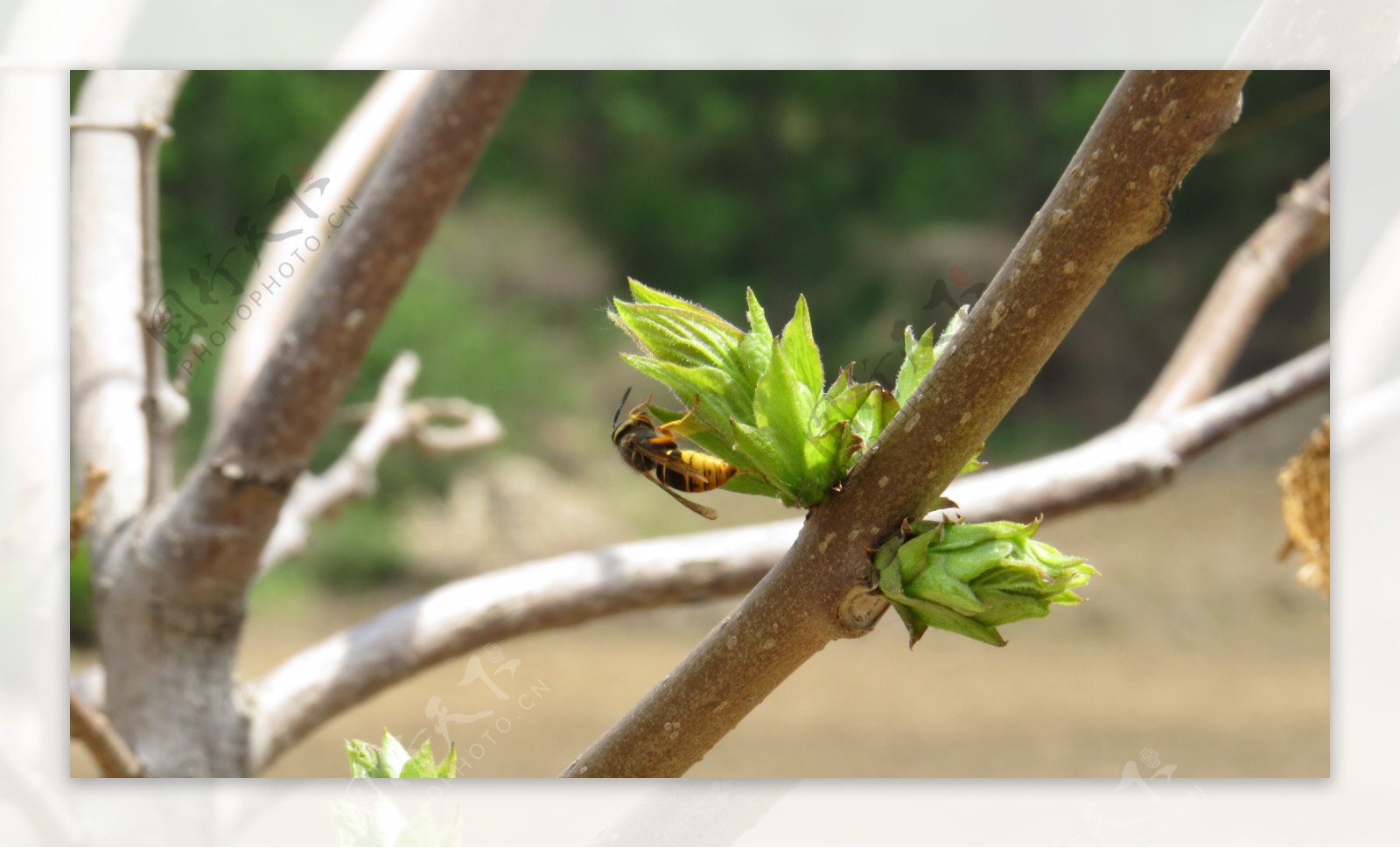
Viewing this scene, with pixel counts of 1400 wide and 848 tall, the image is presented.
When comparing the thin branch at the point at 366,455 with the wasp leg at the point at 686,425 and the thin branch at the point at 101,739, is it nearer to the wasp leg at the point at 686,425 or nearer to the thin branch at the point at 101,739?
the thin branch at the point at 101,739

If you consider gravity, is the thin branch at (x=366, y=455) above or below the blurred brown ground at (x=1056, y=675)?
below

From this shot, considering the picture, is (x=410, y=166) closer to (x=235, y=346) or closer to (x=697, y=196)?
(x=235, y=346)

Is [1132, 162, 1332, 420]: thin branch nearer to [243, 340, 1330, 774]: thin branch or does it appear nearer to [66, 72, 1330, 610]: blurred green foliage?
[243, 340, 1330, 774]: thin branch

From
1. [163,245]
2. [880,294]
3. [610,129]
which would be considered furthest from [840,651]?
[163,245]

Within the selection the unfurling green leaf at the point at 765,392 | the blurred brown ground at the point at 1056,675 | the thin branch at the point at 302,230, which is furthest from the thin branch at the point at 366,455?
the blurred brown ground at the point at 1056,675

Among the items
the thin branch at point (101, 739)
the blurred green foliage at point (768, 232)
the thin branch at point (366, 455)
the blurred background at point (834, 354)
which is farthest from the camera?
the blurred green foliage at point (768, 232)

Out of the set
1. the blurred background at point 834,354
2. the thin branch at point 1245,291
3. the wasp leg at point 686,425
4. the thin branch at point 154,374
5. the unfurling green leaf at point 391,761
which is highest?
the blurred background at point 834,354

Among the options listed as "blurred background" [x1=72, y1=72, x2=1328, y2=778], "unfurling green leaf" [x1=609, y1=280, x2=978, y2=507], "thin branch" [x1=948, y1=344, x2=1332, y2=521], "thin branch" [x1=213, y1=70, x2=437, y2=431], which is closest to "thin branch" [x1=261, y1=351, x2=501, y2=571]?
"thin branch" [x1=213, y1=70, x2=437, y2=431]
